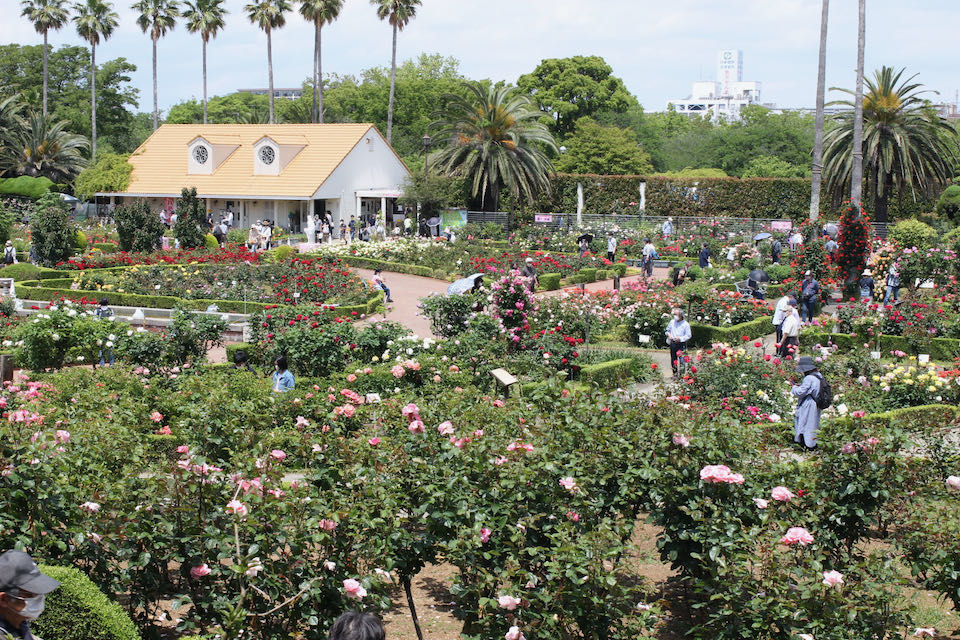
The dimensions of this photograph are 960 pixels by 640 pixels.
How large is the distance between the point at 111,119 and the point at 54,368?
5073cm

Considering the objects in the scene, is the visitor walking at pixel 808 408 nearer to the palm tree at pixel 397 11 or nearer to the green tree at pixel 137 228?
the green tree at pixel 137 228

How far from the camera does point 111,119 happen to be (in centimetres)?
5966

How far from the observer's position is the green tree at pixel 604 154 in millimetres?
48062


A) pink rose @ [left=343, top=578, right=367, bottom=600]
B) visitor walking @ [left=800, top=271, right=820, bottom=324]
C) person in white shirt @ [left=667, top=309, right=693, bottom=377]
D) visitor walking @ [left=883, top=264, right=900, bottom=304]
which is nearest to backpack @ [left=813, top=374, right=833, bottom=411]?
person in white shirt @ [left=667, top=309, right=693, bottom=377]

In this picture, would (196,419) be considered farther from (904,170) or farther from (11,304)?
(904,170)

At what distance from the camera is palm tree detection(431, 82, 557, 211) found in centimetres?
3509

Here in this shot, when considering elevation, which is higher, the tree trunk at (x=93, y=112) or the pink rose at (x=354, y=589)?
the tree trunk at (x=93, y=112)

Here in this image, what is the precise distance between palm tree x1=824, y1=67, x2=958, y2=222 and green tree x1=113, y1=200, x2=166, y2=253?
2084 cm

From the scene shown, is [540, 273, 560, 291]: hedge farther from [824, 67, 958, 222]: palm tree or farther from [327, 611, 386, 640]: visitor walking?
[327, 611, 386, 640]: visitor walking

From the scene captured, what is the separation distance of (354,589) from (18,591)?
1.49m

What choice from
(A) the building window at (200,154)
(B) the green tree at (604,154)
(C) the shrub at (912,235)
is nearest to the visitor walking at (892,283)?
(C) the shrub at (912,235)

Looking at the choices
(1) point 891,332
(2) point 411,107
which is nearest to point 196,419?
(1) point 891,332

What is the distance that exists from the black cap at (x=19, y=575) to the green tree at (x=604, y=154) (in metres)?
45.5

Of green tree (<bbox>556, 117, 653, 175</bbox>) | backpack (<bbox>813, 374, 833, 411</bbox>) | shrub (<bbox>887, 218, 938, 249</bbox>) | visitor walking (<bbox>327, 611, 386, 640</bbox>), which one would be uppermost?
green tree (<bbox>556, 117, 653, 175</bbox>)
